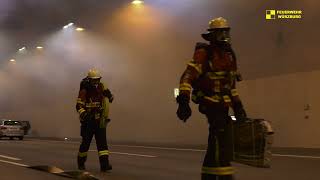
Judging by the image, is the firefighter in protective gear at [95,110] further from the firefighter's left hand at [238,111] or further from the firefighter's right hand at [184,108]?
the firefighter's right hand at [184,108]

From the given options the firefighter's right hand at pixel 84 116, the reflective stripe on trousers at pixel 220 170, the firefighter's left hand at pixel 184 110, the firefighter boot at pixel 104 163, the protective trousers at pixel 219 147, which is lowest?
the firefighter boot at pixel 104 163

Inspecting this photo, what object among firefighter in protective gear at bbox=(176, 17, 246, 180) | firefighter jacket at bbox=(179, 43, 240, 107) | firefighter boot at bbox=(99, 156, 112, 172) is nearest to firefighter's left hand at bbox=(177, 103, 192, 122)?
firefighter in protective gear at bbox=(176, 17, 246, 180)

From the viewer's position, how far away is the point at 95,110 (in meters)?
11.8

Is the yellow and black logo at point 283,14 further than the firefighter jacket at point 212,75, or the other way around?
the yellow and black logo at point 283,14

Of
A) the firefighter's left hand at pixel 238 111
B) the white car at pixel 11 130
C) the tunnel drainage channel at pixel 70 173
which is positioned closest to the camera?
the firefighter's left hand at pixel 238 111

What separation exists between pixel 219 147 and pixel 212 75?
843 millimetres

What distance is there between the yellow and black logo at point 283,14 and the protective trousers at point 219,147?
15.1m

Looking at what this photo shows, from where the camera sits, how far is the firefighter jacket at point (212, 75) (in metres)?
6.80

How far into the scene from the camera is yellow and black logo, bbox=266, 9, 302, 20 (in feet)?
69.2

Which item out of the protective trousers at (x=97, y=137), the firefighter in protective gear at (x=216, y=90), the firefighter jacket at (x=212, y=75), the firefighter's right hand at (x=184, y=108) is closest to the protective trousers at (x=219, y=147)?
the firefighter in protective gear at (x=216, y=90)

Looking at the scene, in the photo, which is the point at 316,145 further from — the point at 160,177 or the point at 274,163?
the point at 160,177

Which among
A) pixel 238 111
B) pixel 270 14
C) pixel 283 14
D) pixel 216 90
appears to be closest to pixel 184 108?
pixel 216 90

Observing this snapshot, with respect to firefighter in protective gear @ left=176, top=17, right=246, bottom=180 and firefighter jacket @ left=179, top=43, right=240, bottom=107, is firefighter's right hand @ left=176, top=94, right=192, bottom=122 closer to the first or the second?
firefighter in protective gear @ left=176, top=17, right=246, bottom=180

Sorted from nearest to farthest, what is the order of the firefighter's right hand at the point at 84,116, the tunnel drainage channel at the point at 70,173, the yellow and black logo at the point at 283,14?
the tunnel drainage channel at the point at 70,173 → the firefighter's right hand at the point at 84,116 → the yellow and black logo at the point at 283,14
